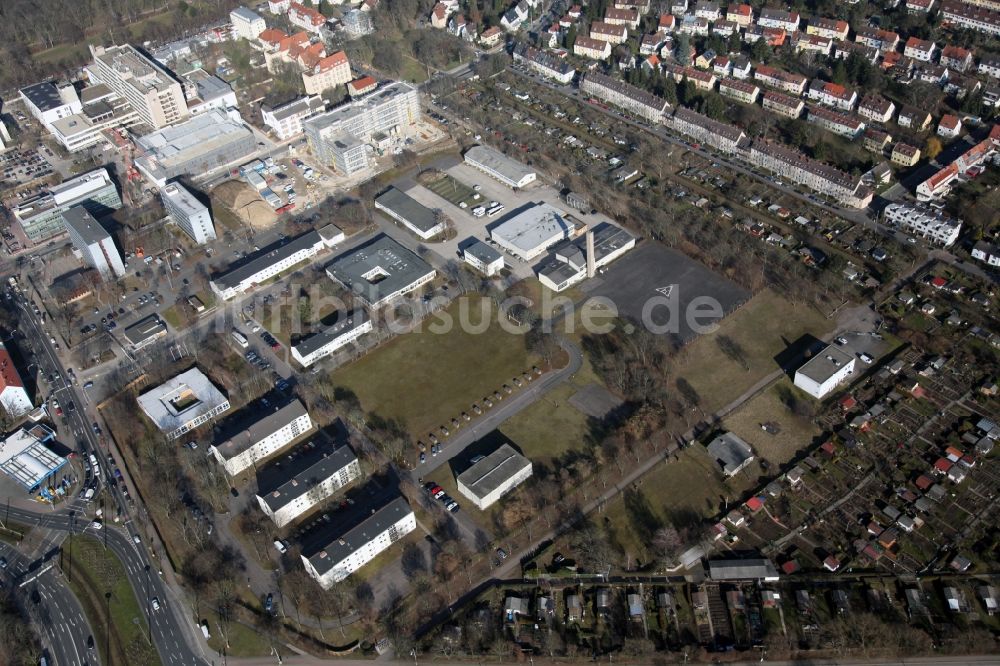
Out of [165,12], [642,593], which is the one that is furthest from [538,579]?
[165,12]

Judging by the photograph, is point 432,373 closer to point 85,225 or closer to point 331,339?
point 331,339

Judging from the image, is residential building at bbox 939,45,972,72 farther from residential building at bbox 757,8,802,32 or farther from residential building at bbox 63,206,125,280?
residential building at bbox 63,206,125,280

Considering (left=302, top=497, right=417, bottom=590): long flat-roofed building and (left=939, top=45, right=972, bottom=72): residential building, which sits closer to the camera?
(left=302, top=497, right=417, bottom=590): long flat-roofed building

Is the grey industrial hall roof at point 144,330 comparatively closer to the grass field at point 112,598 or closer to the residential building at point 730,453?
the grass field at point 112,598

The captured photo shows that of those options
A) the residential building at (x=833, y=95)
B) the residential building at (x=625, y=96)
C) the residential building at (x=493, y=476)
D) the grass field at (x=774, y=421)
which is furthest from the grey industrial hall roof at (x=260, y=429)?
the residential building at (x=833, y=95)

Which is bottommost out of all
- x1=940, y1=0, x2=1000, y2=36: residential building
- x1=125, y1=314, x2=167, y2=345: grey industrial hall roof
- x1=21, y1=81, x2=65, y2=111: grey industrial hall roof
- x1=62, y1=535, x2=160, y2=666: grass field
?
x1=62, y1=535, x2=160, y2=666: grass field

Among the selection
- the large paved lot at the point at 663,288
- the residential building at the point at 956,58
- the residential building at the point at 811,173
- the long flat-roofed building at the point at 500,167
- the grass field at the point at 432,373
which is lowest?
the grass field at the point at 432,373

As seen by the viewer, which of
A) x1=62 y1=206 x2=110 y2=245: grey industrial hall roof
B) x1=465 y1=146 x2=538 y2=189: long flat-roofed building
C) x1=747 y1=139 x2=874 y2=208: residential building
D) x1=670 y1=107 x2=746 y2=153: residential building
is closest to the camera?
x1=62 y1=206 x2=110 y2=245: grey industrial hall roof

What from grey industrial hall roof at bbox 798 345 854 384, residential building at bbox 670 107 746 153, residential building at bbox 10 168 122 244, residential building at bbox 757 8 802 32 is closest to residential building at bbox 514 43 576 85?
residential building at bbox 670 107 746 153
